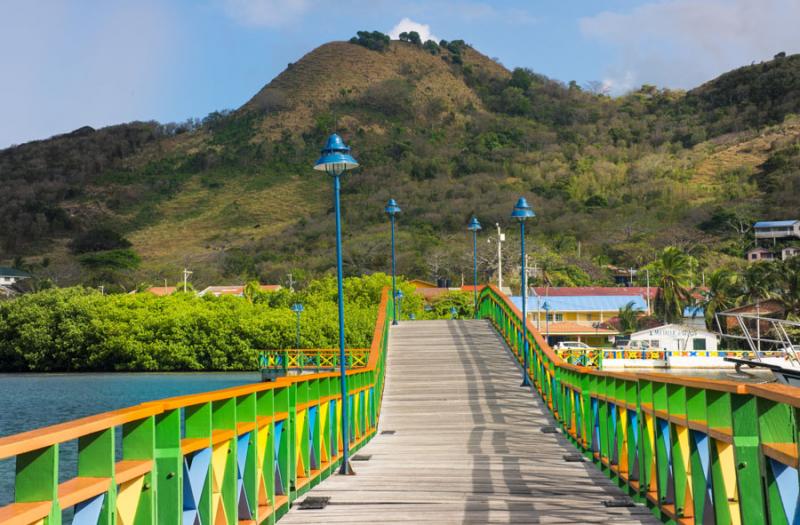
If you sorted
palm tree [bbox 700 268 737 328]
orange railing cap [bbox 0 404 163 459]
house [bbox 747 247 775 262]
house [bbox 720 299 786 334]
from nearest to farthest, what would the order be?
orange railing cap [bbox 0 404 163 459]
house [bbox 720 299 786 334]
palm tree [bbox 700 268 737 328]
house [bbox 747 247 775 262]

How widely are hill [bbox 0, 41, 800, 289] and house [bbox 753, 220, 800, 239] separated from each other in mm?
3384

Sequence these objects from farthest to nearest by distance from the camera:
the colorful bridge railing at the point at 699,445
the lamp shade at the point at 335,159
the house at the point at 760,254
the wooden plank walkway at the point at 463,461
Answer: the house at the point at 760,254 → the lamp shade at the point at 335,159 → the wooden plank walkway at the point at 463,461 → the colorful bridge railing at the point at 699,445

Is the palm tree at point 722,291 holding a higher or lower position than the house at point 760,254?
lower

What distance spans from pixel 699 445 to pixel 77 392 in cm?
4358

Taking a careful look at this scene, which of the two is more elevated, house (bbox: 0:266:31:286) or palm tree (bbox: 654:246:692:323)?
house (bbox: 0:266:31:286)

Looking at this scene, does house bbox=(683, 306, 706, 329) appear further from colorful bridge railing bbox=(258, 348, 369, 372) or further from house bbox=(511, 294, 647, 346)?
colorful bridge railing bbox=(258, 348, 369, 372)

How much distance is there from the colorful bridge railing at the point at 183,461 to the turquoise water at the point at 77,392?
52.5 ft

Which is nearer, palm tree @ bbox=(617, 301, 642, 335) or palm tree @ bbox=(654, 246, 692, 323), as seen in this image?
palm tree @ bbox=(617, 301, 642, 335)

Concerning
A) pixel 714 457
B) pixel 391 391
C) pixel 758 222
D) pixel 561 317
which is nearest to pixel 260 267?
pixel 561 317

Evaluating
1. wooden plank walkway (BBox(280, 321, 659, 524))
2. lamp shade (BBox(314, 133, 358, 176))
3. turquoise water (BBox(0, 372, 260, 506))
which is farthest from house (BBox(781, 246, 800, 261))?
lamp shade (BBox(314, 133, 358, 176))

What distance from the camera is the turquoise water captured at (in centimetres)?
3509

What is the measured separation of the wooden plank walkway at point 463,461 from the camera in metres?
7.33

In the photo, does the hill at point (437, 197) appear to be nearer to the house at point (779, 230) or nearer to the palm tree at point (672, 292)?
the house at point (779, 230)

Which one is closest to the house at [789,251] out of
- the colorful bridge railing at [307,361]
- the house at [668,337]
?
the house at [668,337]
